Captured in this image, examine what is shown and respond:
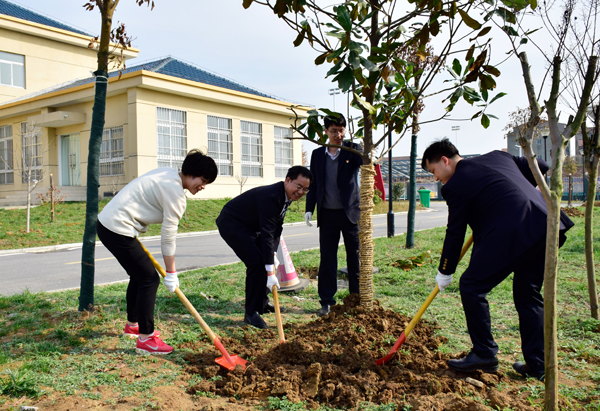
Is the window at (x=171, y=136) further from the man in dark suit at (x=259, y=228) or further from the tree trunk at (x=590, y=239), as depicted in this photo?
the tree trunk at (x=590, y=239)

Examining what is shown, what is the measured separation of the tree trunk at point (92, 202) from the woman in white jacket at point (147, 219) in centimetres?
73

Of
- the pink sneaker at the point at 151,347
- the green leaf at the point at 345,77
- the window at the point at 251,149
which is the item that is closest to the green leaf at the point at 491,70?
the green leaf at the point at 345,77

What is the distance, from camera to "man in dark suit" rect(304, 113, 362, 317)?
448 cm

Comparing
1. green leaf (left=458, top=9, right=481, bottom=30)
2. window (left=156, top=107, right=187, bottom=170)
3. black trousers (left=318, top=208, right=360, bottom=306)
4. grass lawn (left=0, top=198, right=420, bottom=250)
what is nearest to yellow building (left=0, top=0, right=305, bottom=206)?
window (left=156, top=107, right=187, bottom=170)

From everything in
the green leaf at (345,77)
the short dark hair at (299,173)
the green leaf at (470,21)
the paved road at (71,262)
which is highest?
the green leaf at (470,21)

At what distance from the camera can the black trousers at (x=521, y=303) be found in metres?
2.86

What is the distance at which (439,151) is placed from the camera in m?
3.16

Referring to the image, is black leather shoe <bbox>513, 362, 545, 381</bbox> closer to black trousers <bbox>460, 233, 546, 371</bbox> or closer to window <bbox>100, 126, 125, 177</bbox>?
black trousers <bbox>460, 233, 546, 371</bbox>

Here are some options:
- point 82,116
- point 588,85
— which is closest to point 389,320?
point 588,85

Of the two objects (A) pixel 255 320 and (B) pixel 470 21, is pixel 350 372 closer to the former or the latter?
(A) pixel 255 320

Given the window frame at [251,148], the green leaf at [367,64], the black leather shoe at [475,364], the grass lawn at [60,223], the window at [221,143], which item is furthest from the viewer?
the window frame at [251,148]

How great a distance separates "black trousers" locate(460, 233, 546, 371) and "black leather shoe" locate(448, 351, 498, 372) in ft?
0.11

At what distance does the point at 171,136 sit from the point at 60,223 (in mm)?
6897

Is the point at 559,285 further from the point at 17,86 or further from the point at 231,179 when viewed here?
the point at 17,86
